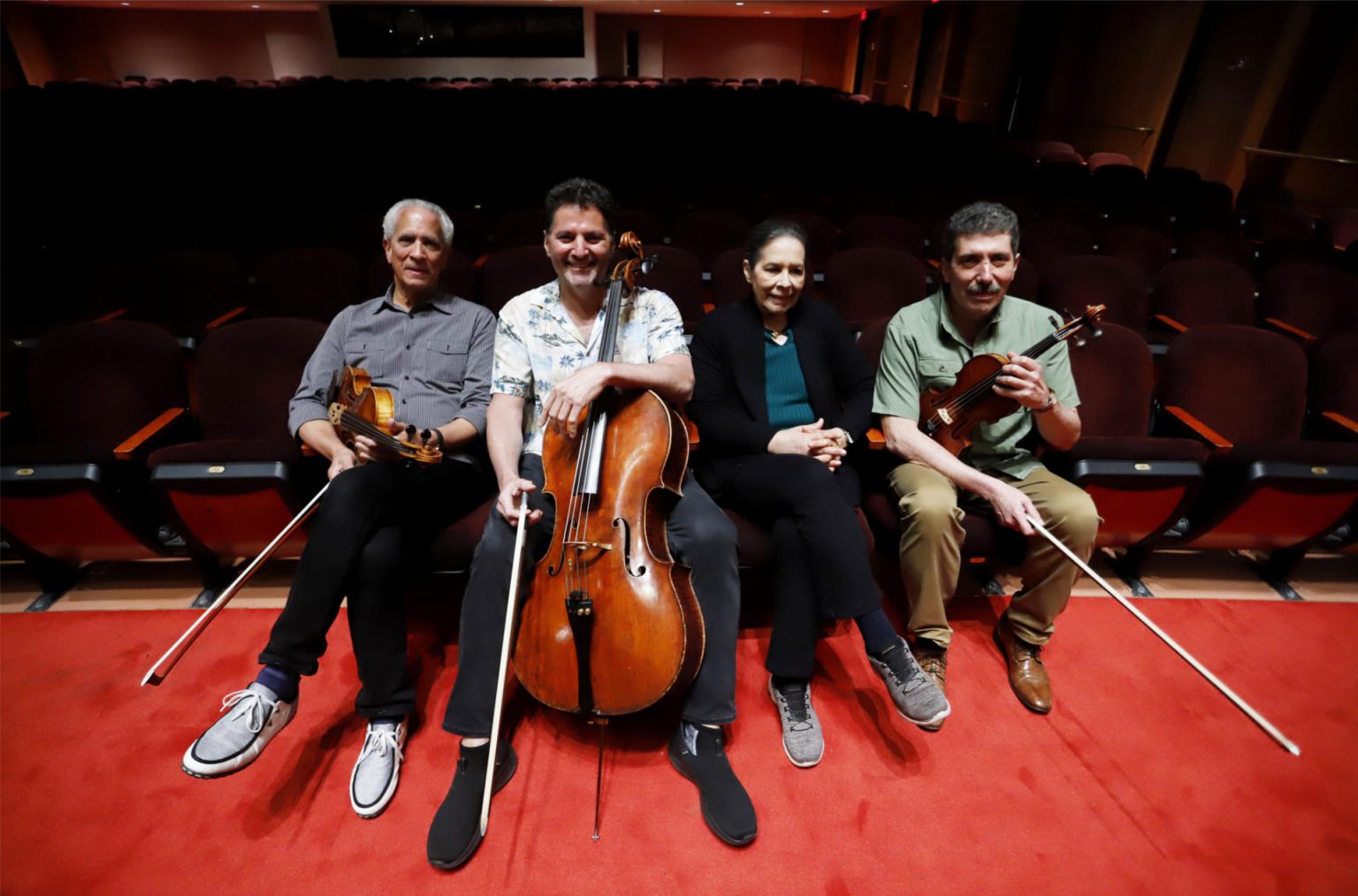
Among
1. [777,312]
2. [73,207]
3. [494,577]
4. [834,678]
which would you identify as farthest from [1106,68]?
[73,207]

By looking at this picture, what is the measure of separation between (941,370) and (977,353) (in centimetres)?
11

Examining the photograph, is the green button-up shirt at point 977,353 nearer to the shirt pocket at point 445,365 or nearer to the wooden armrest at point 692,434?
the wooden armrest at point 692,434

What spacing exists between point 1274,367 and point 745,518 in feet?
6.37

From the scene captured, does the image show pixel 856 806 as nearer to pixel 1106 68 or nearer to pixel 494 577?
pixel 494 577

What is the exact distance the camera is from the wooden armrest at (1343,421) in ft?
6.66

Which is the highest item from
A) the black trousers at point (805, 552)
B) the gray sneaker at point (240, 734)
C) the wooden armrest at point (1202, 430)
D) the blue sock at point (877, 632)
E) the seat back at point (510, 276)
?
the seat back at point (510, 276)

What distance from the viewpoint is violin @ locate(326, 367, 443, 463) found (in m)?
1.45

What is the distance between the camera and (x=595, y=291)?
1.70 meters

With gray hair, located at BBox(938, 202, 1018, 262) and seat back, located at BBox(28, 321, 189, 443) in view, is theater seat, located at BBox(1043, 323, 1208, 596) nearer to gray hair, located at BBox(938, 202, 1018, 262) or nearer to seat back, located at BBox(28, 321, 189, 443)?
gray hair, located at BBox(938, 202, 1018, 262)

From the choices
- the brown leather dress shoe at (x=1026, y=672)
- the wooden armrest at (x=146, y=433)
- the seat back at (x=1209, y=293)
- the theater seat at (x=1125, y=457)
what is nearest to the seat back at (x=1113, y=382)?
the theater seat at (x=1125, y=457)

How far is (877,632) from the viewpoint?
1.48 m

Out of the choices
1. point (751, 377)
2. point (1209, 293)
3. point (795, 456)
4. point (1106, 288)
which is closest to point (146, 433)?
point (751, 377)

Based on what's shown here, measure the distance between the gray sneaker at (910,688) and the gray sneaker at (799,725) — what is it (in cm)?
21

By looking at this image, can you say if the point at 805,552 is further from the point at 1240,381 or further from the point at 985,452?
the point at 1240,381
